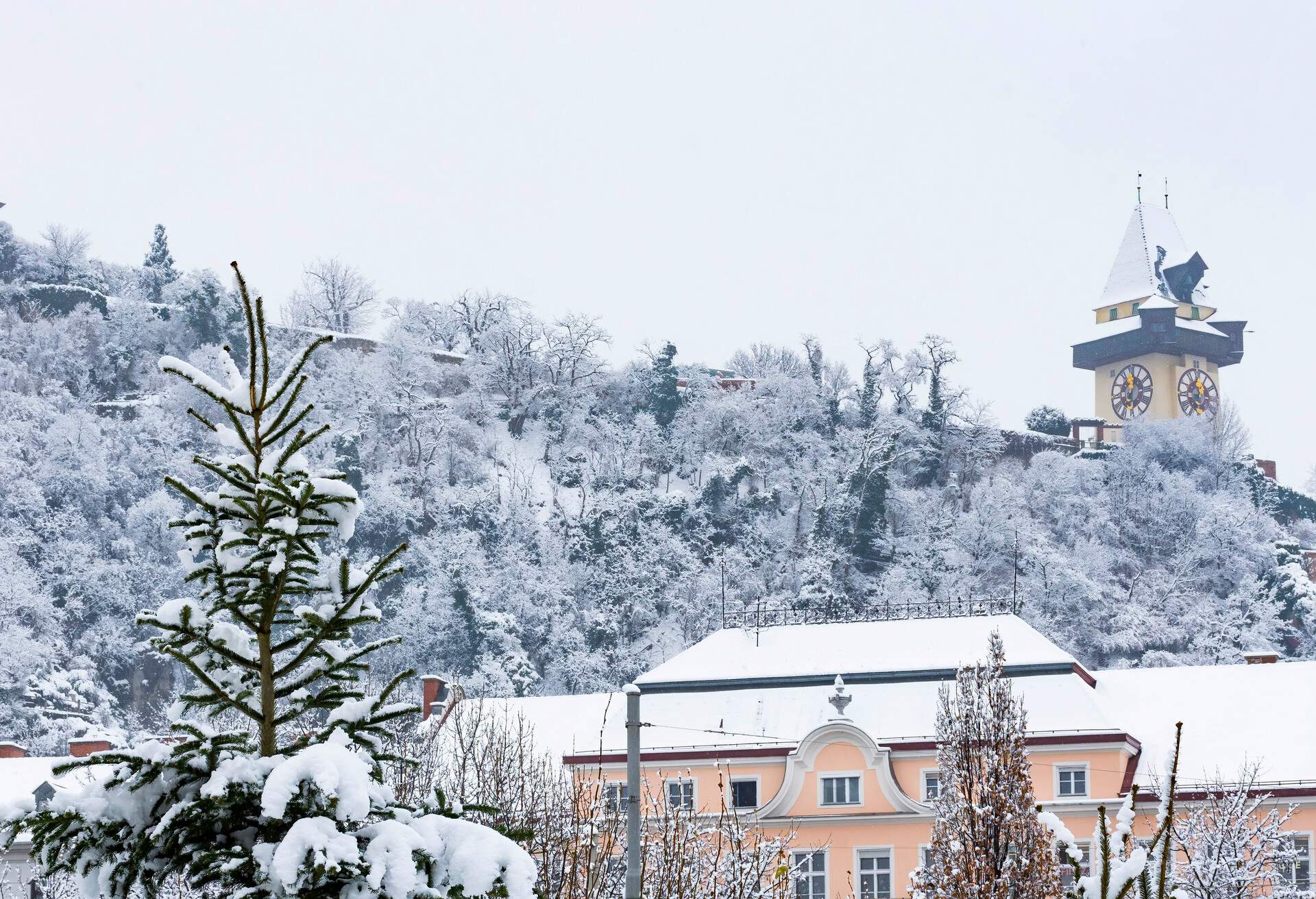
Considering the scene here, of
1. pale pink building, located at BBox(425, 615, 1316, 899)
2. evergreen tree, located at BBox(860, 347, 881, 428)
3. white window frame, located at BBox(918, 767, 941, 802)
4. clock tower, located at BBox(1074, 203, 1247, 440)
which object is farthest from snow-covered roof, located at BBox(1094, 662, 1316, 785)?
clock tower, located at BBox(1074, 203, 1247, 440)

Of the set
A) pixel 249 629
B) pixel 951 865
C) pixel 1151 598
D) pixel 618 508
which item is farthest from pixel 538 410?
pixel 249 629

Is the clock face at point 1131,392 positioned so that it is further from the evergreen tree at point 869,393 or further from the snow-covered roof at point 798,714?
the snow-covered roof at point 798,714

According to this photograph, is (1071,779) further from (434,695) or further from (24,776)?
(24,776)

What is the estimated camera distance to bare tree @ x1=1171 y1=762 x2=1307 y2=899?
85.0 feet

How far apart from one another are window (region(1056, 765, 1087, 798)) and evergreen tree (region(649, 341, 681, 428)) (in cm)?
6099

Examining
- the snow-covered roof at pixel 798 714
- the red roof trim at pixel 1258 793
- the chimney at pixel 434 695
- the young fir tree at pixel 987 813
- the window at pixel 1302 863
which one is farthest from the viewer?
the chimney at pixel 434 695

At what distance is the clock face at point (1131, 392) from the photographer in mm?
105312


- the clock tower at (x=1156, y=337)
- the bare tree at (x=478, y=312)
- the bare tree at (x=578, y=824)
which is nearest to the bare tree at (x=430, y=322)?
the bare tree at (x=478, y=312)

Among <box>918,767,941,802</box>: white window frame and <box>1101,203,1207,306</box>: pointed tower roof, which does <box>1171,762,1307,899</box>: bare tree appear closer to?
<box>918,767,941,802</box>: white window frame

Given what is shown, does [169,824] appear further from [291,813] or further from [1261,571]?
[1261,571]

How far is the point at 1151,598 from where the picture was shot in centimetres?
8175

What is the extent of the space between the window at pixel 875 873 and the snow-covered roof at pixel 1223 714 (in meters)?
5.56

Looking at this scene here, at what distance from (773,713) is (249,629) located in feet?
108

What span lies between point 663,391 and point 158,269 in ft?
103
